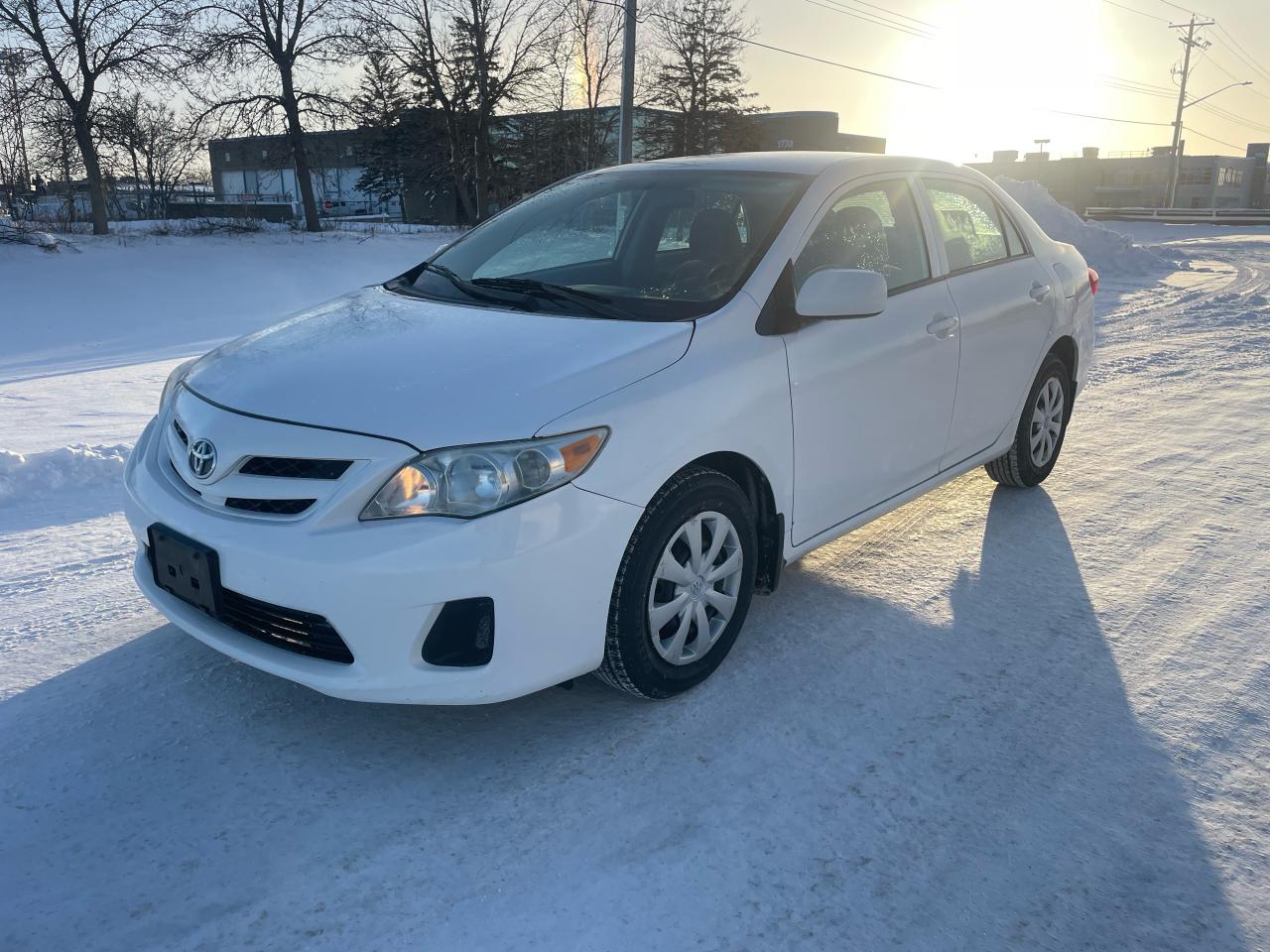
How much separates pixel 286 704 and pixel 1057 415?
403 cm

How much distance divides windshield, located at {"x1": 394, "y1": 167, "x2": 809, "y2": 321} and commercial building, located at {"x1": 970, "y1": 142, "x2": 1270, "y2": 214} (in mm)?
82519

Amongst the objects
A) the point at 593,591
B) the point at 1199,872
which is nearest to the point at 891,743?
the point at 1199,872

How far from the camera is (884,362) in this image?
11.4 feet

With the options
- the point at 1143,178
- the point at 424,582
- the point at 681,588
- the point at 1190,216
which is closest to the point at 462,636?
the point at 424,582

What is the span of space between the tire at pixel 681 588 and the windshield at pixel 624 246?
624 mm

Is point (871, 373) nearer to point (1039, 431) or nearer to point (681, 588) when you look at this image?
point (681, 588)

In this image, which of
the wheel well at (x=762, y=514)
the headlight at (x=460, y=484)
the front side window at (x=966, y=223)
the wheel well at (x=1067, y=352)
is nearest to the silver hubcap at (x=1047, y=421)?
the wheel well at (x=1067, y=352)

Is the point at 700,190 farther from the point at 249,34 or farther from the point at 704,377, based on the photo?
the point at 249,34

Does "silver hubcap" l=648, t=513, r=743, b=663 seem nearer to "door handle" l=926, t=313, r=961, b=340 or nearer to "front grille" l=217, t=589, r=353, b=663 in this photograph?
"front grille" l=217, t=589, r=353, b=663

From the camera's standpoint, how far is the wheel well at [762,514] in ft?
9.89

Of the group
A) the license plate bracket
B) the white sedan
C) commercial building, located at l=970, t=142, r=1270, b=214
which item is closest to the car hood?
the white sedan

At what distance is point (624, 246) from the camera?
12.9ft

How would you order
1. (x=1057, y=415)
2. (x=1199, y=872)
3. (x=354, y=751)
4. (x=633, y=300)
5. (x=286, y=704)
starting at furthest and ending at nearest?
(x=1057, y=415) < (x=633, y=300) < (x=286, y=704) < (x=354, y=751) < (x=1199, y=872)

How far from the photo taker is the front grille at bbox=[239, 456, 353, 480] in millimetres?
2445
